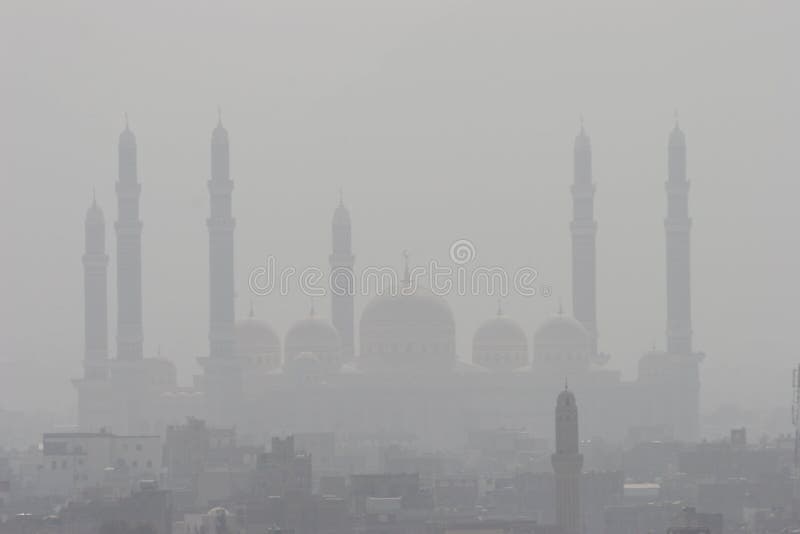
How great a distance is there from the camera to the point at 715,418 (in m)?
155

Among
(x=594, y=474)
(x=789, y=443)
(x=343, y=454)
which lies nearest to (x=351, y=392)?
(x=343, y=454)

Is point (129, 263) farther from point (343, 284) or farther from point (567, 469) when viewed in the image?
point (567, 469)

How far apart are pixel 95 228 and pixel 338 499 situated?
65.4 metres

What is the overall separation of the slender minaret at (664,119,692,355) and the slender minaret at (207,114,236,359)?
18829 mm

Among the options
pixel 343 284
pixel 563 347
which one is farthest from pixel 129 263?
pixel 563 347

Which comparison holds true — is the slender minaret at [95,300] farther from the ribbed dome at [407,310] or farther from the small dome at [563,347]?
the small dome at [563,347]

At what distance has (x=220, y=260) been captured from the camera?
143 metres

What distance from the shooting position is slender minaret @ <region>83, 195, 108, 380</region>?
146m

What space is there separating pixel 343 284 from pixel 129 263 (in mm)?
9525

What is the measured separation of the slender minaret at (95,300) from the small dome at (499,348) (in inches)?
619

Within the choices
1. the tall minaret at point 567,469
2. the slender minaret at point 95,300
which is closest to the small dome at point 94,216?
the slender minaret at point 95,300

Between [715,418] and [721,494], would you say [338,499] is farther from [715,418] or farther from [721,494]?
[715,418]

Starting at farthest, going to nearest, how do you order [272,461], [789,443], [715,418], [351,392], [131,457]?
1. [715,418]
2. [351,392]
3. [789,443]
4. [131,457]
5. [272,461]

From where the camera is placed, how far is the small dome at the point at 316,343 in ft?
470
